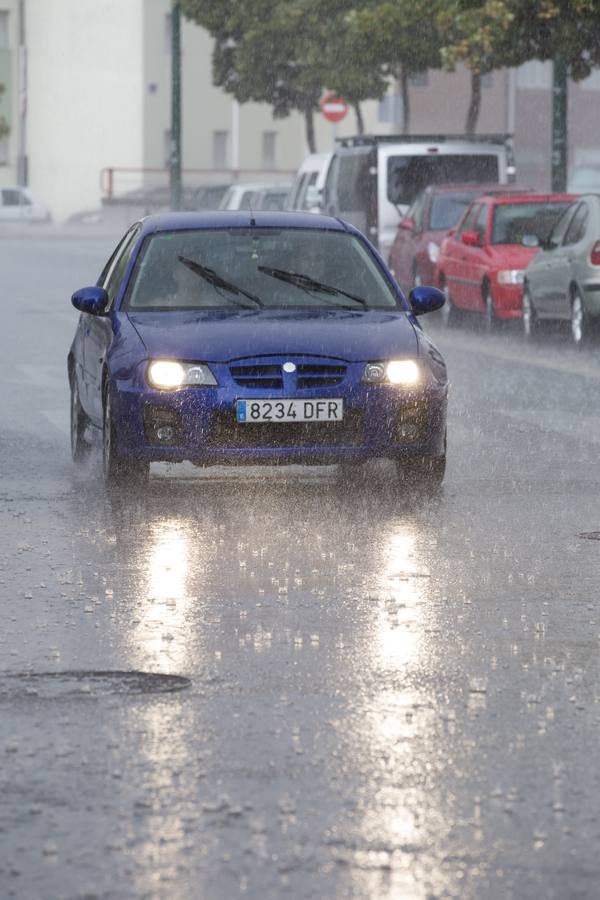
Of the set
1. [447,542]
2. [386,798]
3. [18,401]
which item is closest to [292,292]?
[447,542]

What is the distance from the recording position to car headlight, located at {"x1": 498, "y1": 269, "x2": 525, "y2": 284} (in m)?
26.2

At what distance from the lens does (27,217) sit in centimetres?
8138

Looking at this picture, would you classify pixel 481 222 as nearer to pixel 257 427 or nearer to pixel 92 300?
pixel 92 300

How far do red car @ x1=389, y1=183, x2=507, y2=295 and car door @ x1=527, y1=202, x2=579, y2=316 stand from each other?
497cm

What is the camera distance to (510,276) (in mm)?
26234

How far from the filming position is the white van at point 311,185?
37.2 meters

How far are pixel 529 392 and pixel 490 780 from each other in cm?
1246

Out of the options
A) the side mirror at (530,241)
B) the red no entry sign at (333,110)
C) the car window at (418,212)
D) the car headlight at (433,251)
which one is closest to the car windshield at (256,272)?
the side mirror at (530,241)

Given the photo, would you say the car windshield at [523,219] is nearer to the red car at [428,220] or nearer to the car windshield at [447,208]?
the red car at [428,220]

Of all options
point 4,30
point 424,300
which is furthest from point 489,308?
point 4,30

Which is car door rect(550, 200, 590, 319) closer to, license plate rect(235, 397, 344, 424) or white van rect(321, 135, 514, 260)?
white van rect(321, 135, 514, 260)

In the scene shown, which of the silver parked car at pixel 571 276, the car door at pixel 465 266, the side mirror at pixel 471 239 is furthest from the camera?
the car door at pixel 465 266

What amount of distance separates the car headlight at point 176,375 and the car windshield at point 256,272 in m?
0.88

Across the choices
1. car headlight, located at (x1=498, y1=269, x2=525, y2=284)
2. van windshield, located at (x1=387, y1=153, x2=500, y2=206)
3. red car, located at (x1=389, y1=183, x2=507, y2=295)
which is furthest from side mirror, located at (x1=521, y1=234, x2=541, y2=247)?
van windshield, located at (x1=387, y1=153, x2=500, y2=206)
